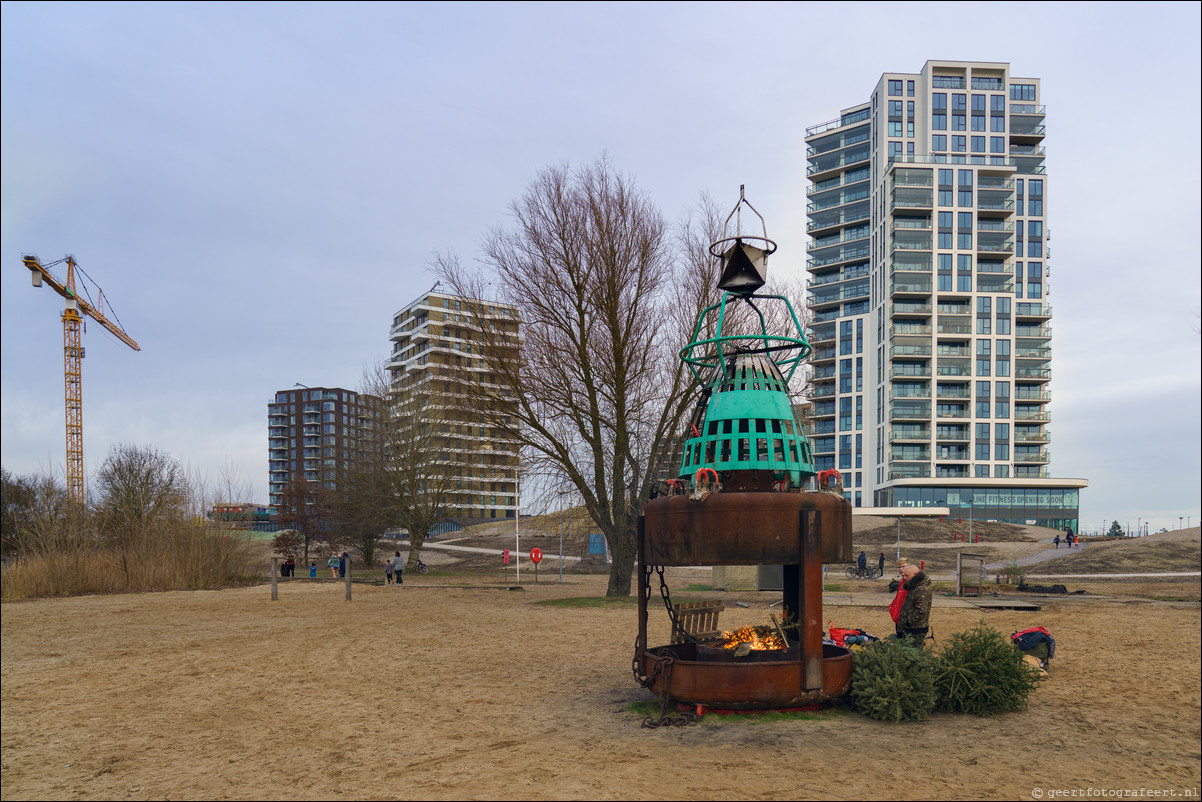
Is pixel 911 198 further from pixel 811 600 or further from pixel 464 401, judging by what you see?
pixel 811 600

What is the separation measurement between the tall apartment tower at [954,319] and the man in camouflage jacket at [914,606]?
249 ft

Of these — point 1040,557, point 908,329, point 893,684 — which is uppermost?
point 908,329

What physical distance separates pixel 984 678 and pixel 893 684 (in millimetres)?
1355

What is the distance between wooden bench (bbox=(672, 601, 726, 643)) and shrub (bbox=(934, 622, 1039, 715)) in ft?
9.40

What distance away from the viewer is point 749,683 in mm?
9344

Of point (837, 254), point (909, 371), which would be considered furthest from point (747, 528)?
point (837, 254)

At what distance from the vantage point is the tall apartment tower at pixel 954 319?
86938mm

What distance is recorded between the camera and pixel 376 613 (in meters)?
23.5

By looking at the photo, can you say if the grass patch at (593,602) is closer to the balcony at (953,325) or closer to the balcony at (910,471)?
the balcony at (910,471)

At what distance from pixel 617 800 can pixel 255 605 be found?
21.4m

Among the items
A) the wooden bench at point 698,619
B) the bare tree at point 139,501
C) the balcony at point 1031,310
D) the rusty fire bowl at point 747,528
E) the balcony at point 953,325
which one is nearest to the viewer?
the rusty fire bowl at point 747,528

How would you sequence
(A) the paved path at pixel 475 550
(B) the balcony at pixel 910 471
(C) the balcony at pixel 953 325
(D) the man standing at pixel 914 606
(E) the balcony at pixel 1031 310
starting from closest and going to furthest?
(D) the man standing at pixel 914 606 → (A) the paved path at pixel 475 550 → (B) the balcony at pixel 910 471 → (C) the balcony at pixel 953 325 → (E) the balcony at pixel 1031 310

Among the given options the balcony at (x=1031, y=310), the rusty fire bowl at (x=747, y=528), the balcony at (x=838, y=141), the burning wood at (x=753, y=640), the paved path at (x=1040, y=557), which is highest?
the balcony at (x=838, y=141)

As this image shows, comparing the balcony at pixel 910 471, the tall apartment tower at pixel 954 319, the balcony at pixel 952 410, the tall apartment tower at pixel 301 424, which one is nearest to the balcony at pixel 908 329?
the tall apartment tower at pixel 954 319
